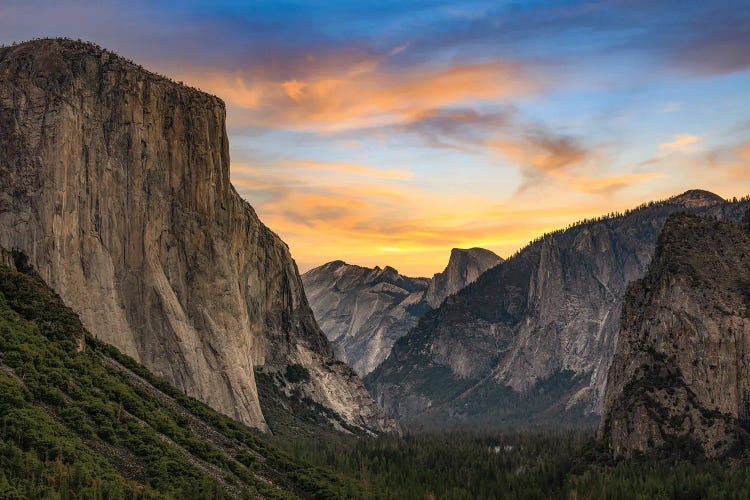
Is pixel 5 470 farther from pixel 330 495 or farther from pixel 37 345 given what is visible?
pixel 330 495

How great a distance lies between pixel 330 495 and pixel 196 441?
22682 mm

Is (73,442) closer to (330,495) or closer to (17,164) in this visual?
(330,495)

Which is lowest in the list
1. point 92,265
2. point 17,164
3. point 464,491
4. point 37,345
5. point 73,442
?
point 464,491

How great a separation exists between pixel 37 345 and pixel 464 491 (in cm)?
9117

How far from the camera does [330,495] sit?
150 metres

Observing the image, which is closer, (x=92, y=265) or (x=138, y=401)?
(x=138, y=401)

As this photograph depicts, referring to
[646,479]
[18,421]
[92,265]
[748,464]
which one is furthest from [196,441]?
[748,464]

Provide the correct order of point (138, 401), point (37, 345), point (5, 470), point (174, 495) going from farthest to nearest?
point (138, 401) → point (37, 345) → point (174, 495) → point (5, 470)

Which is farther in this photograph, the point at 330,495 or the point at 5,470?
the point at 330,495

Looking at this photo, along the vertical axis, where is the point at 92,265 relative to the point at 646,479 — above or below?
above

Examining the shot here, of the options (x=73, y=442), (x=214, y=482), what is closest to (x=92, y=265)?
(x=214, y=482)

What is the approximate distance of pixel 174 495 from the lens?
378 ft

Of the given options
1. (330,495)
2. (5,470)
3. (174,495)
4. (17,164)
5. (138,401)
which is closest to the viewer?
(5,470)

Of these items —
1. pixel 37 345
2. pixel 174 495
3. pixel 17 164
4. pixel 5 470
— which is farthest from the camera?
pixel 17 164
